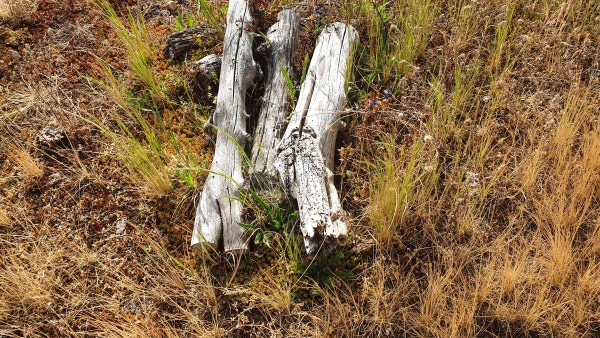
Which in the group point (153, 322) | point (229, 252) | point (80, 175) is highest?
point (80, 175)

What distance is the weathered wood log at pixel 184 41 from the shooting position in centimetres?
487

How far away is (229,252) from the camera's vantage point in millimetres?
3527

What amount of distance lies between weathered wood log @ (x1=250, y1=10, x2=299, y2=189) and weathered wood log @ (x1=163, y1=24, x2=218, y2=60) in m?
0.83

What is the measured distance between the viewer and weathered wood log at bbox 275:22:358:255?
3.30 m

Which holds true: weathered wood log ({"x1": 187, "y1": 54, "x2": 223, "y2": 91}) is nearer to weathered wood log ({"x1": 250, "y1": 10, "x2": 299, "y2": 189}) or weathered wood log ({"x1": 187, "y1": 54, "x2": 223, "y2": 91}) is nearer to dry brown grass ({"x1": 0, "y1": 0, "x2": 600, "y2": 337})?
dry brown grass ({"x1": 0, "y1": 0, "x2": 600, "y2": 337})

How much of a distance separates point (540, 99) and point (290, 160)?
95.5 inches

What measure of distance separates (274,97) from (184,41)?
1.37 metres

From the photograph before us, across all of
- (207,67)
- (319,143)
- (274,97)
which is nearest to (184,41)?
(207,67)

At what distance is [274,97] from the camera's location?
4.27 m

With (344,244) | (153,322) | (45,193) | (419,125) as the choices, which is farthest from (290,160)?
(45,193)

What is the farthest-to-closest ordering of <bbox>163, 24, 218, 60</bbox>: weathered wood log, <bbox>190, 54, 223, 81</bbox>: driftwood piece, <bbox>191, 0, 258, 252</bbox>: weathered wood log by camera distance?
<bbox>163, 24, 218, 60</bbox>: weathered wood log < <bbox>190, 54, 223, 81</bbox>: driftwood piece < <bbox>191, 0, 258, 252</bbox>: weathered wood log

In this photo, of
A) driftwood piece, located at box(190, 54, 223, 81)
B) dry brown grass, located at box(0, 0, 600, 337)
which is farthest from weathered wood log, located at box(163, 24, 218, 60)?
dry brown grass, located at box(0, 0, 600, 337)

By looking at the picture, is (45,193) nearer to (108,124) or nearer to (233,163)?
(108,124)

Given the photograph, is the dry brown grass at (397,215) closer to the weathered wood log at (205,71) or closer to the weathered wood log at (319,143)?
the weathered wood log at (319,143)
